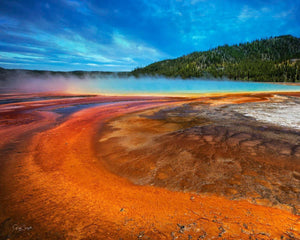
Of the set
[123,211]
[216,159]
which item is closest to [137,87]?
[216,159]

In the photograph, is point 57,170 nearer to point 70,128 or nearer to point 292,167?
point 70,128

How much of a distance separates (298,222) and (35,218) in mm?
4937

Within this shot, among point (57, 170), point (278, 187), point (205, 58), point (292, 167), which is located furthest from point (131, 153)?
point (205, 58)

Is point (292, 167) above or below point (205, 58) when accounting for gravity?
below

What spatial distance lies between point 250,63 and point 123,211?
14906 centimetres

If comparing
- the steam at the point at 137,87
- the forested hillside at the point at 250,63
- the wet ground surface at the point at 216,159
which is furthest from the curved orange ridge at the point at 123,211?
the forested hillside at the point at 250,63

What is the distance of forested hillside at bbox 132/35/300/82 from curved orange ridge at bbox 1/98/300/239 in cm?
10232

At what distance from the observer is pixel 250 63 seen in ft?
410

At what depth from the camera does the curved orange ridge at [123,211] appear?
296 centimetres

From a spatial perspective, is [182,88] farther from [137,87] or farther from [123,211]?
[123,211]

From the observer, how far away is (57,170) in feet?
17.2

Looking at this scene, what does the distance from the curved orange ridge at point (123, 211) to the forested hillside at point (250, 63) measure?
336ft

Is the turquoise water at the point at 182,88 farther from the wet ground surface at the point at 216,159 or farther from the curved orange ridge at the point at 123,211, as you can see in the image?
the curved orange ridge at the point at 123,211

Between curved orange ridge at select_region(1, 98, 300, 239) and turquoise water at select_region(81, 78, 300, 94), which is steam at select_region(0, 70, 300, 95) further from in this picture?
curved orange ridge at select_region(1, 98, 300, 239)
